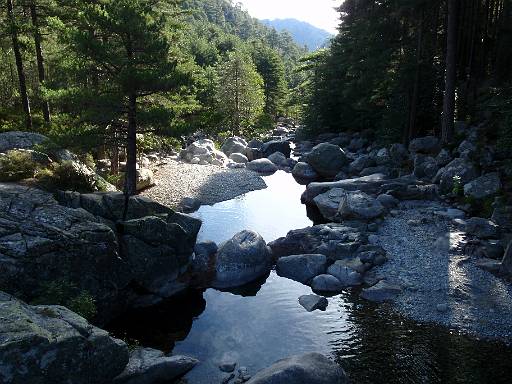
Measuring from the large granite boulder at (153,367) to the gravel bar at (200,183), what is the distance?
14.5 m

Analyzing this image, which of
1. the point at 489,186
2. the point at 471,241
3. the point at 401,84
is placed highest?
the point at 401,84

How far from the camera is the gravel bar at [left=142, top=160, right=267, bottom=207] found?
27.2m

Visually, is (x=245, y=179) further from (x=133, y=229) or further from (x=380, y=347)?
(x=380, y=347)

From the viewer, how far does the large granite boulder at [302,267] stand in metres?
16.3

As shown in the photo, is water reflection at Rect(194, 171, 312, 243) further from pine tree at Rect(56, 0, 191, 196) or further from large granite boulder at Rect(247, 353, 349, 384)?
large granite boulder at Rect(247, 353, 349, 384)

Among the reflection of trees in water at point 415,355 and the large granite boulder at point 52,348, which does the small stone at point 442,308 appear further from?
the large granite boulder at point 52,348

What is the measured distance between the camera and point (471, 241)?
1700cm

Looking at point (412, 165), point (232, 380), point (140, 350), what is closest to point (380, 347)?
point (232, 380)

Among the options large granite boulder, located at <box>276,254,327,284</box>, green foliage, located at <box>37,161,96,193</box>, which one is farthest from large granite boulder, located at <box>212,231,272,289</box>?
green foliage, located at <box>37,161,96,193</box>

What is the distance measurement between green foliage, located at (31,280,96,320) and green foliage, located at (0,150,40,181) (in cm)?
476

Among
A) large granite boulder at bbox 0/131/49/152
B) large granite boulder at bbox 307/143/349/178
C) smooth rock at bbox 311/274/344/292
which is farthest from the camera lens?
large granite boulder at bbox 307/143/349/178

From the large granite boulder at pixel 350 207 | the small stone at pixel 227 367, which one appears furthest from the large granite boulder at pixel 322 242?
the small stone at pixel 227 367

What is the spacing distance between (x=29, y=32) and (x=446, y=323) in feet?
83.7

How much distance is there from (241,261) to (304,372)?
735cm
